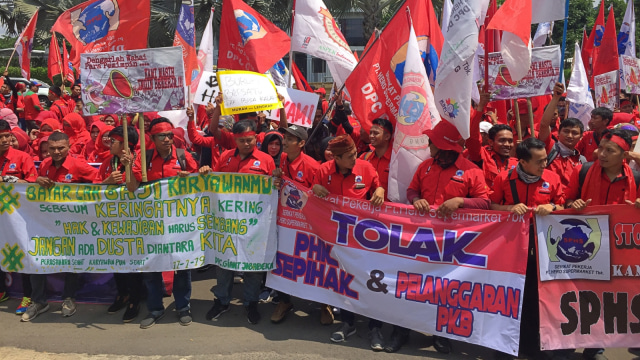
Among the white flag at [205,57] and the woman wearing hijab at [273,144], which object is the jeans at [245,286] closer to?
the woman wearing hijab at [273,144]

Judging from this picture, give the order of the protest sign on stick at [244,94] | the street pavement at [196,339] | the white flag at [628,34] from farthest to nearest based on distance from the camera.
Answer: the white flag at [628,34] → the protest sign on stick at [244,94] → the street pavement at [196,339]

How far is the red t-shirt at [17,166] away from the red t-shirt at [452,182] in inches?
168

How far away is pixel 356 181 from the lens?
5.21m

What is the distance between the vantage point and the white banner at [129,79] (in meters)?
5.40

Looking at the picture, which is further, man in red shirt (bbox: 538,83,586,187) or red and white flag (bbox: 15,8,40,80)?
red and white flag (bbox: 15,8,40,80)

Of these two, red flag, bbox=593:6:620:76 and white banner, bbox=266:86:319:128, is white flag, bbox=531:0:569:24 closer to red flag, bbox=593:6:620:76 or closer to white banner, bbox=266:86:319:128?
white banner, bbox=266:86:319:128

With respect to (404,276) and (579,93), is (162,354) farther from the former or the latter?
(579,93)

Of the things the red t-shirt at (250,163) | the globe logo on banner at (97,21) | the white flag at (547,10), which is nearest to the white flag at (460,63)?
the white flag at (547,10)

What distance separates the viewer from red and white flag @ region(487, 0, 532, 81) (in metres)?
5.11

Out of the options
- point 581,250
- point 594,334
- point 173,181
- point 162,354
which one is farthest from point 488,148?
point 162,354

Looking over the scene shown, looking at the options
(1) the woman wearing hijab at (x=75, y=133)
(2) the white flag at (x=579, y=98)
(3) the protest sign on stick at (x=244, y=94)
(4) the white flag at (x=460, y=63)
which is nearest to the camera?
(4) the white flag at (x=460, y=63)

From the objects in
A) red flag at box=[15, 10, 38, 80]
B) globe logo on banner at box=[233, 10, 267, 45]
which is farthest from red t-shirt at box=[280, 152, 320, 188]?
red flag at box=[15, 10, 38, 80]

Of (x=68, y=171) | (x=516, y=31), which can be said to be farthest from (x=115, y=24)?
(x=516, y=31)

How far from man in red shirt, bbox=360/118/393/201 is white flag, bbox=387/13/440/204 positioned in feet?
0.78
